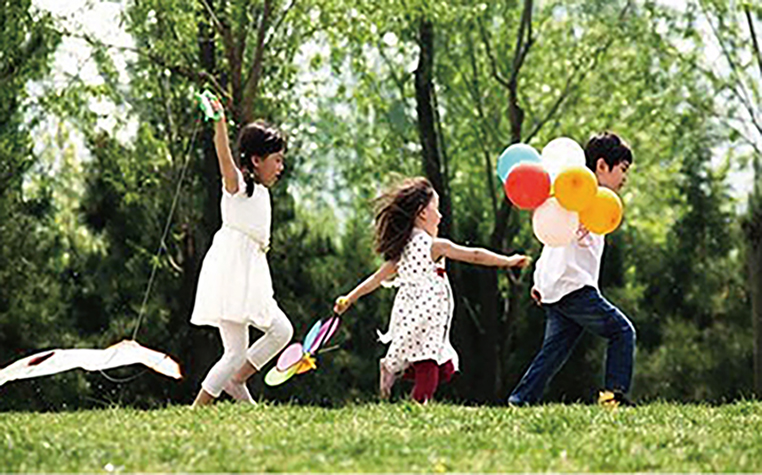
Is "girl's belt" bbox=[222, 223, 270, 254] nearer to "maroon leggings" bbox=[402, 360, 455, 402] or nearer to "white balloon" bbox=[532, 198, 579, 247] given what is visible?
"maroon leggings" bbox=[402, 360, 455, 402]

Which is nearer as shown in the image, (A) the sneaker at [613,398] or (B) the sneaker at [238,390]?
(A) the sneaker at [613,398]

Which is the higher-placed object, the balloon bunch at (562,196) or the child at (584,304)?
the balloon bunch at (562,196)

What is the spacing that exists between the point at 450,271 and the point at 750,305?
11.8 ft

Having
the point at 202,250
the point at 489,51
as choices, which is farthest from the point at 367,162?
the point at 202,250

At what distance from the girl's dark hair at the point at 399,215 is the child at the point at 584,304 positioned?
83cm

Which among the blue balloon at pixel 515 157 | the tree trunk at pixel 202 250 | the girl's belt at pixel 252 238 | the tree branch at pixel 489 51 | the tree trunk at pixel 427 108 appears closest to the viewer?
the blue balloon at pixel 515 157

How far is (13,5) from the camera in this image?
1338 cm

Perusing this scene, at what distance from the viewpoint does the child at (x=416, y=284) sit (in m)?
8.40

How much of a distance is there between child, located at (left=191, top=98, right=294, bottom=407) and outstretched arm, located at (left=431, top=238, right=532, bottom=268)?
1.04 meters

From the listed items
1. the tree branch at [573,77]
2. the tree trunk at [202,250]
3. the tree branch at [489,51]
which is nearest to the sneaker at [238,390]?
the tree trunk at [202,250]

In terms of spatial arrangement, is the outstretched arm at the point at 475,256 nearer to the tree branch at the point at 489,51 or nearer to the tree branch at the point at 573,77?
the tree branch at the point at 489,51

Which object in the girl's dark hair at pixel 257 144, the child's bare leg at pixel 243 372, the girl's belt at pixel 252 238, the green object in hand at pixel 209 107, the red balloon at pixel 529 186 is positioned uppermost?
the green object in hand at pixel 209 107

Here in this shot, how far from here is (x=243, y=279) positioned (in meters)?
8.46

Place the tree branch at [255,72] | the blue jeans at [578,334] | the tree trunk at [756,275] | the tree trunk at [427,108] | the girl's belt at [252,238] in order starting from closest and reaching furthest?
the blue jeans at [578,334] < the girl's belt at [252,238] < the tree branch at [255,72] < the tree trunk at [756,275] < the tree trunk at [427,108]
